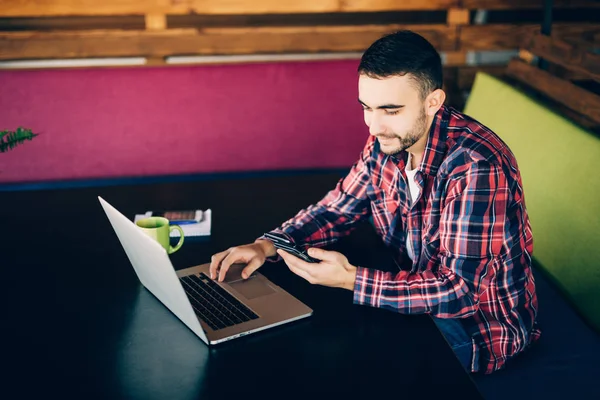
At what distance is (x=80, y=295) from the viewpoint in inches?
56.7

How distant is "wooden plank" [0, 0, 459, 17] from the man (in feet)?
4.31

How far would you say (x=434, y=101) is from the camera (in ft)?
5.23

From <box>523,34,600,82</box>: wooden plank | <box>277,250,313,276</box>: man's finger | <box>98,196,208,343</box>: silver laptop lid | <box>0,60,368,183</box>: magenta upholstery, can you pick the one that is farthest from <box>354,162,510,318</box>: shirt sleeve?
<box>0,60,368,183</box>: magenta upholstery

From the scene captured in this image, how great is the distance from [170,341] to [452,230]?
620mm

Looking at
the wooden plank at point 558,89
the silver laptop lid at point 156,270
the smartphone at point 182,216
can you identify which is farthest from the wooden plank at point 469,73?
the silver laptop lid at point 156,270

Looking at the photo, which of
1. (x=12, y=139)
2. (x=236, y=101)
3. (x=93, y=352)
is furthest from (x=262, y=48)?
(x=93, y=352)

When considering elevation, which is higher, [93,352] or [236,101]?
[236,101]

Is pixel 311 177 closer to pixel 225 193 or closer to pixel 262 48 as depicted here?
pixel 225 193

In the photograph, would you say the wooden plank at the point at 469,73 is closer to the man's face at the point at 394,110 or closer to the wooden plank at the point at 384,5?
the wooden plank at the point at 384,5

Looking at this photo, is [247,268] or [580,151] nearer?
[247,268]

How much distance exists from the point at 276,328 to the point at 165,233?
0.40 meters

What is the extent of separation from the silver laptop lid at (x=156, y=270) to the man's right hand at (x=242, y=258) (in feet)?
0.52

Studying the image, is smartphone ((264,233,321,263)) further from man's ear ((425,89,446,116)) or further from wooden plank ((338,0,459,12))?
wooden plank ((338,0,459,12))

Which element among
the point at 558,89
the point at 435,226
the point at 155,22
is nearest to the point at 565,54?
the point at 558,89
